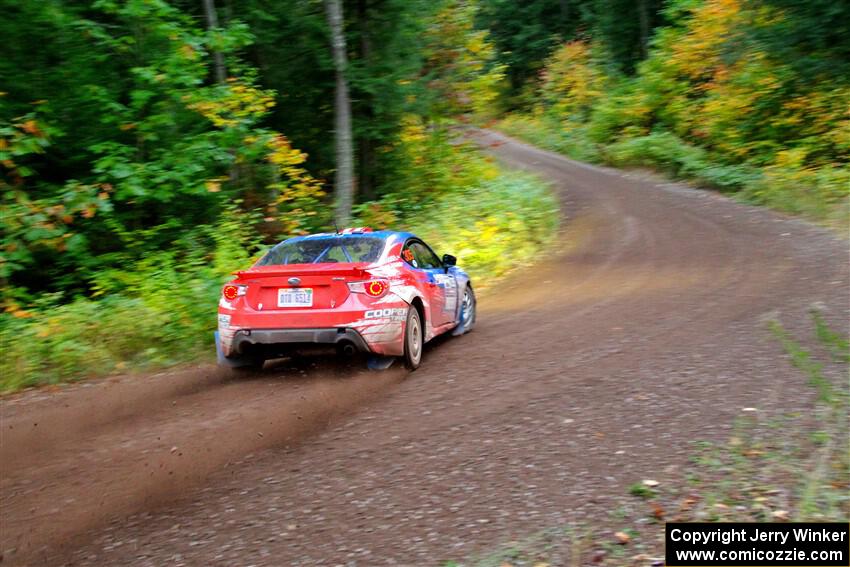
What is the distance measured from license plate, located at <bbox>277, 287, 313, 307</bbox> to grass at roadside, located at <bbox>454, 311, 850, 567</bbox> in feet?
13.0

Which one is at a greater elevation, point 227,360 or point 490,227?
point 227,360

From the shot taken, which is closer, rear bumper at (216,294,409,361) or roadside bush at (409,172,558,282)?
rear bumper at (216,294,409,361)

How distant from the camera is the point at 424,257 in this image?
30.5 ft

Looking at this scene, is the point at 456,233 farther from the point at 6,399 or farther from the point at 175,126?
the point at 6,399

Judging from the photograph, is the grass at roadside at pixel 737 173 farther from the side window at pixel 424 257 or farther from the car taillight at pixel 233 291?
the car taillight at pixel 233 291

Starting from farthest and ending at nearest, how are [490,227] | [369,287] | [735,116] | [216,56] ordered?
[735,116]
[490,227]
[216,56]
[369,287]

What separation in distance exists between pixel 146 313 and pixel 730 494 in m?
7.88

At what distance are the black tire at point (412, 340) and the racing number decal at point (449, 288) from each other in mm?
1016

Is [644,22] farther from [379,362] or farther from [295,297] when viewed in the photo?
[295,297]

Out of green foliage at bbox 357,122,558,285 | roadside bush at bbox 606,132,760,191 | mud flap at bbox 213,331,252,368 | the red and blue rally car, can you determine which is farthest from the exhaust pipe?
roadside bush at bbox 606,132,760,191

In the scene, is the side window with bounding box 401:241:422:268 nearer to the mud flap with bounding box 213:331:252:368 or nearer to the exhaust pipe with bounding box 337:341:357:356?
the exhaust pipe with bounding box 337:341:357:356

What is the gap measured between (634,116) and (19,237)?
28.2 metres

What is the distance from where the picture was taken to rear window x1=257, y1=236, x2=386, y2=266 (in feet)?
26.7

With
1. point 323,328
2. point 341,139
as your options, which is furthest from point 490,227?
point 323,328
